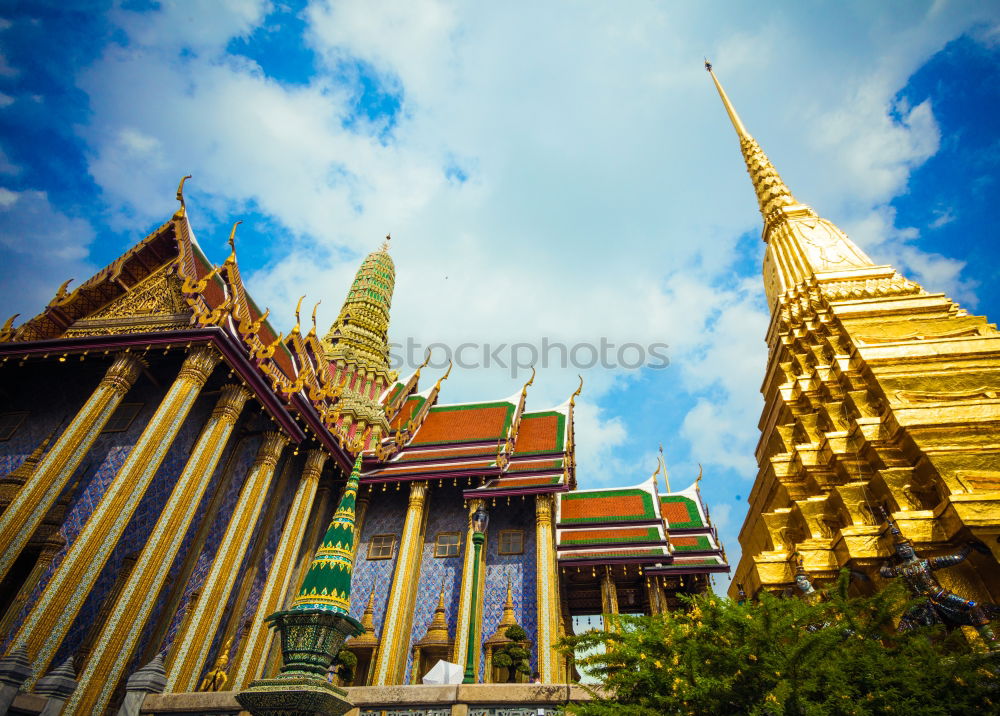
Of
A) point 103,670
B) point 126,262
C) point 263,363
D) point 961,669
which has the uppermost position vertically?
point 126,262

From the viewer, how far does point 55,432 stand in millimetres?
12062

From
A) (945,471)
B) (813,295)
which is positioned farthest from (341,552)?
(813,295)

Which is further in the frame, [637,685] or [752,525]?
[752,525]

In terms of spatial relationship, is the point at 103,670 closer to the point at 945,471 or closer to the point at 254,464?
the point at 254,464

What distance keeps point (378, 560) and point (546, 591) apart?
466 centimetres

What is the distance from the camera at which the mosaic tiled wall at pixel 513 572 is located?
1288 cm

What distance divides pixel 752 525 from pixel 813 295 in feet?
18.6

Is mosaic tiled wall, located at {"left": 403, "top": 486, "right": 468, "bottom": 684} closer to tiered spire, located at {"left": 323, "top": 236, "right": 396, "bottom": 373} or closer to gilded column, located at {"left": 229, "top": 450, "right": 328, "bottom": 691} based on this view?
gilded column, located at {"left": 229, "top": 450, "right": 328, "bottom": 691}

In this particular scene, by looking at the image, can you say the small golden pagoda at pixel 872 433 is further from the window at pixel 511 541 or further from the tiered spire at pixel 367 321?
the tiered spire at pixel 367 321

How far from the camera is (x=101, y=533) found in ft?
27.8

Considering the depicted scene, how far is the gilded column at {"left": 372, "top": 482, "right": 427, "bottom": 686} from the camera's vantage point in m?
11.9

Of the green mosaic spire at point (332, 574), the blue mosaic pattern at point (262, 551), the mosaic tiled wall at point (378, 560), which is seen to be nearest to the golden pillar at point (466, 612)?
the mosaic tiled wall at point (378, 560)

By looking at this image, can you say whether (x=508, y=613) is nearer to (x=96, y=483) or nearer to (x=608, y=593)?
(x=608, y=593)

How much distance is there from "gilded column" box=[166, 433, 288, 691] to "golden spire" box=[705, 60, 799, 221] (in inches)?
642
